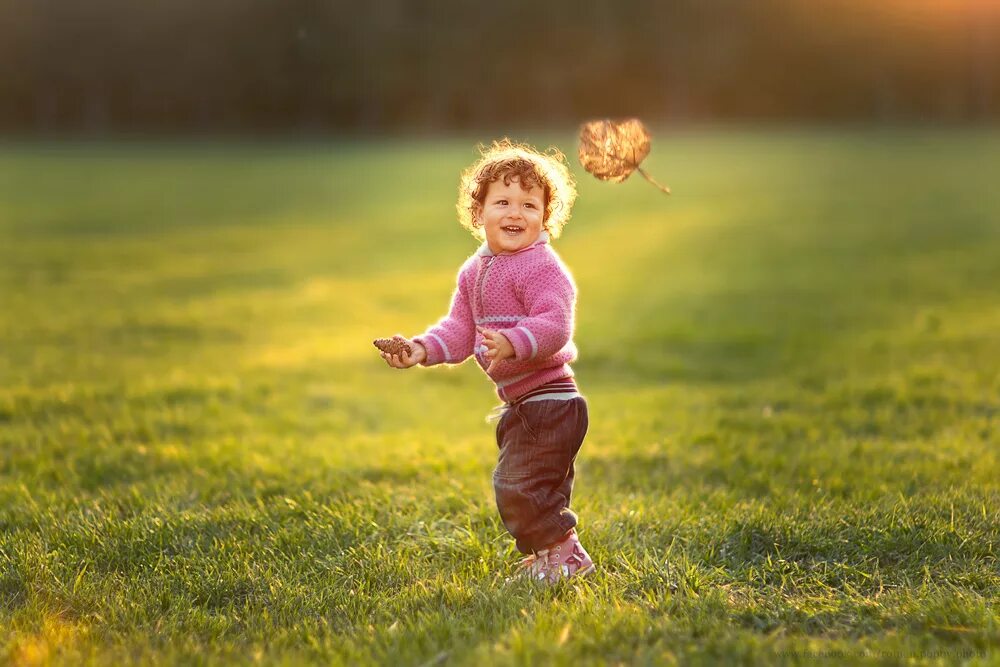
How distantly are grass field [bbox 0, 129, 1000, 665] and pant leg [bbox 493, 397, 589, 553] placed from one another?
0.24 metres

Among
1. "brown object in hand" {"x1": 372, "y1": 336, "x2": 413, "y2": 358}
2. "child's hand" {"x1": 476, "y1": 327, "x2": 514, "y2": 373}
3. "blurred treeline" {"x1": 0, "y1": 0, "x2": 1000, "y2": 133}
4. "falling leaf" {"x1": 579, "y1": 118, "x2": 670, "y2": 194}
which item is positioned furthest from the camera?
"blurred treeline" {"x1": 0, "y1": 0, "x2": 1000, "y2": 133}

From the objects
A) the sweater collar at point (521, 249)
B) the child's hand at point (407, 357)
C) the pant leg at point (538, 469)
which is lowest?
the pant leg at point (538, 469)

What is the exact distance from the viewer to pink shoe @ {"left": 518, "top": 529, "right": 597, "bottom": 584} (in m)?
3.88

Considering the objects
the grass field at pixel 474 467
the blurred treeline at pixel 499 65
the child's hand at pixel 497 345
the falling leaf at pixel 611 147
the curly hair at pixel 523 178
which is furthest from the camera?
the blurred treeline at pixel 499 65

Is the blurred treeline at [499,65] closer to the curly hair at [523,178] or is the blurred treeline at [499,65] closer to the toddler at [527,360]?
the curly hair at [523,178]

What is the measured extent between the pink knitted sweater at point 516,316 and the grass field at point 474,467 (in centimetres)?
79

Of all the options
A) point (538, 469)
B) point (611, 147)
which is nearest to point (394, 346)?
point (538, 469)

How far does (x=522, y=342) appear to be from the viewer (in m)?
3.68

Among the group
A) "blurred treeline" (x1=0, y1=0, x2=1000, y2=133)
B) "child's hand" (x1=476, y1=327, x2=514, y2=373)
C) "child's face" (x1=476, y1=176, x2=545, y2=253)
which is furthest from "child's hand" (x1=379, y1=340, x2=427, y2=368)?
"blurred treeline" (x1=0, y1=0, x2=1000, y2=133)

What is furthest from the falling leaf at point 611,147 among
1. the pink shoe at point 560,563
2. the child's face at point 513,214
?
the pink shoe at point 560,563

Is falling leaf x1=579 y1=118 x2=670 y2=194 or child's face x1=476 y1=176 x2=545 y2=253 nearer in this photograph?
child's face x1=476 y1=176 x2=545 y2=253

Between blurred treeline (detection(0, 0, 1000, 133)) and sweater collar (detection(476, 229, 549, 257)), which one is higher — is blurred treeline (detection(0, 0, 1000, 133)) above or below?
above

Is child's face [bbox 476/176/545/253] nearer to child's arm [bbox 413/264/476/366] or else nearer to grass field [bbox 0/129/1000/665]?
child's arm [bbox 413/264/476/366]

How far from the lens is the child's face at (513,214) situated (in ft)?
12.8
